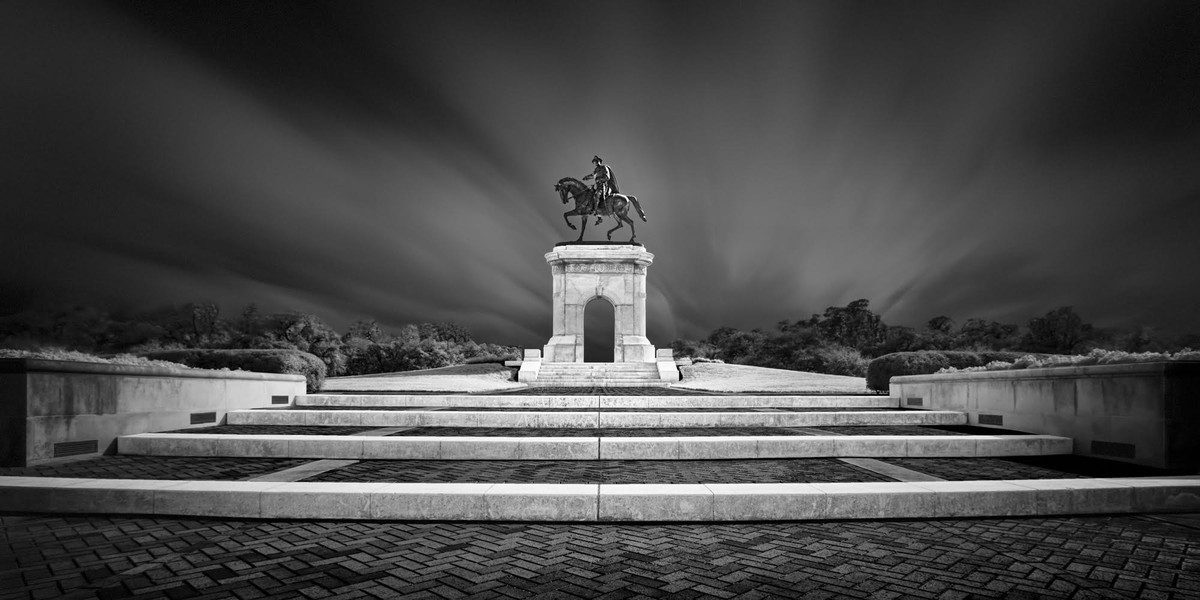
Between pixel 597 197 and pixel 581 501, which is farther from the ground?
pixel 597 197

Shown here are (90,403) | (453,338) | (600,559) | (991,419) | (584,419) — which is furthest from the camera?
(453,338)

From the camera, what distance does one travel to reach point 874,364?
63.6 ft

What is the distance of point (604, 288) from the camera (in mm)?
29344

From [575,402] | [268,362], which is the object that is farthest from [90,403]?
[268,362]

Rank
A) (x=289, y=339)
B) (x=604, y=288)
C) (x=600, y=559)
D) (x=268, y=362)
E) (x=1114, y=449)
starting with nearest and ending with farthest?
(x=600, y=559), (x=1114, y=449), (x=268, y=362), (x=604, y=288), (x=289, y=339)

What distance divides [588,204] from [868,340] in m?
39.6

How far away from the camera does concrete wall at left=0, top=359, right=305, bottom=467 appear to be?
7593 mm

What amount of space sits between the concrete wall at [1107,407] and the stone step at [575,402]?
3030 mm

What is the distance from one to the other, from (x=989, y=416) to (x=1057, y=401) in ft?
5.69

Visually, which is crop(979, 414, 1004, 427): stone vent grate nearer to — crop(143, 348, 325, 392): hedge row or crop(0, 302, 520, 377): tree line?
crop(143, 348, 325, 392): hedge row

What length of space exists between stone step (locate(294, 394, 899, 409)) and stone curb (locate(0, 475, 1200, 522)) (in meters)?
7.73

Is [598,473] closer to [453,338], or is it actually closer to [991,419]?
[991,419]

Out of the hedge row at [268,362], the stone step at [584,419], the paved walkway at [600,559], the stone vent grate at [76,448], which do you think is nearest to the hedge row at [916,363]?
the stone step at [584,419]

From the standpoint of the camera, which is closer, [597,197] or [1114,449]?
[1114,449]
